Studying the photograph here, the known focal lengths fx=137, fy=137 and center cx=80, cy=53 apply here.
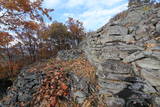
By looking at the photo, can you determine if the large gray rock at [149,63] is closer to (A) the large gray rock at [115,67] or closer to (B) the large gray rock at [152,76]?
(B) the large gray rock at [152,76]

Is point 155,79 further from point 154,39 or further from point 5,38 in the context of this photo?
point 5,38

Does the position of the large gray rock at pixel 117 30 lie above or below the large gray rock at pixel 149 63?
above

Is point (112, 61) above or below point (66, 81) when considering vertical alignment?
above

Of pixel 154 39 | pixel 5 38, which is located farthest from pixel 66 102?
pixel 5 38

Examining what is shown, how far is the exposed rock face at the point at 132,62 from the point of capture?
4004 mm

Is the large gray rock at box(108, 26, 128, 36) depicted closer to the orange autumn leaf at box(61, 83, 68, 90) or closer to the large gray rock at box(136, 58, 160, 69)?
the large gray rock at box(136, 58, 160, 69)

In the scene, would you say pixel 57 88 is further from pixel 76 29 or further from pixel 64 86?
pixel 76 29

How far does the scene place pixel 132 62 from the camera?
14.6 ft

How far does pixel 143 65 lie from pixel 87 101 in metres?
2.42

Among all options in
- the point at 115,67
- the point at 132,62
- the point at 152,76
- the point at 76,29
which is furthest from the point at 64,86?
the point at 76,29

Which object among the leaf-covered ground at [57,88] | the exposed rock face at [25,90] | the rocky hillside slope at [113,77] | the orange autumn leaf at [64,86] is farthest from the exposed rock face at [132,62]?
the exposed rock face at [25,90]

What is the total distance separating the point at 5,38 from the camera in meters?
9.11

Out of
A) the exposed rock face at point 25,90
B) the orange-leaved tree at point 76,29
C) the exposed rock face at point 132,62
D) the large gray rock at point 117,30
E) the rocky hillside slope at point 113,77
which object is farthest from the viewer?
the orange-leaved tree at point 76,29

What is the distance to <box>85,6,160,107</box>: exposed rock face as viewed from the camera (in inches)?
158
